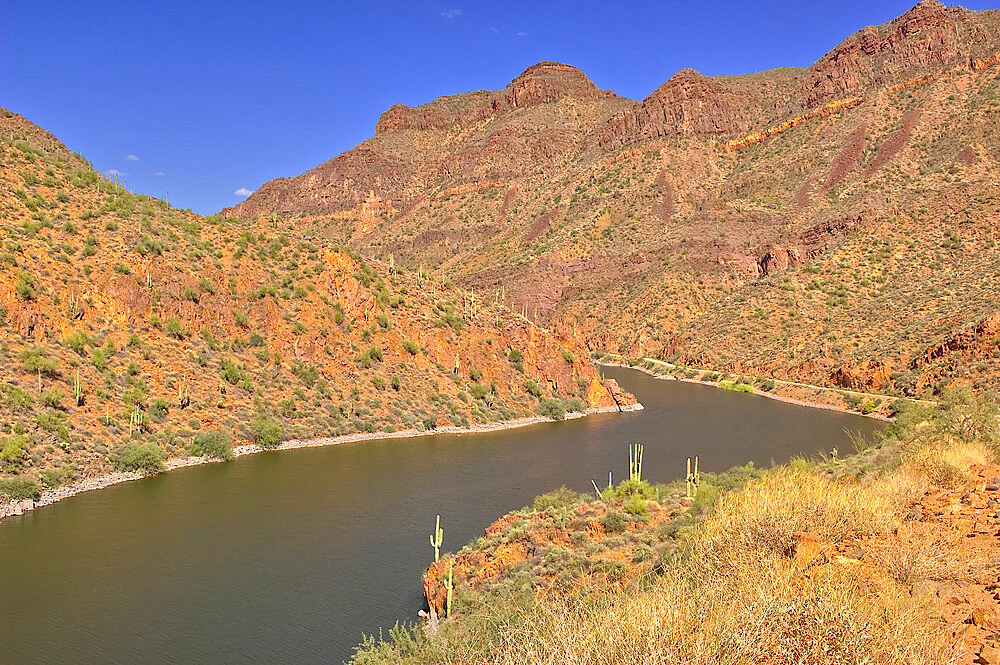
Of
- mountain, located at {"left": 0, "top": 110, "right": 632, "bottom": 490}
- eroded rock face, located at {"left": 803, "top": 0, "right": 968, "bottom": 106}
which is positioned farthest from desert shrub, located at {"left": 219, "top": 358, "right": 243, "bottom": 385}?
eroded rock face, located at {"left": 803, "top": 0, "right": 968, "bottom": 106}

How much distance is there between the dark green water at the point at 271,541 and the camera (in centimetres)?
1536

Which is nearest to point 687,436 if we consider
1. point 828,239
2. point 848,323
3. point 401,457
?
point 401,457

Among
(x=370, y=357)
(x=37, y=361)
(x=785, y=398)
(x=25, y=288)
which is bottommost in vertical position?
(x=785, y=398)

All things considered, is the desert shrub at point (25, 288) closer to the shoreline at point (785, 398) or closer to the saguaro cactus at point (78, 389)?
the saguaro cactus at point (78, 389)

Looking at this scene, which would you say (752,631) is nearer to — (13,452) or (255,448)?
(13,452)

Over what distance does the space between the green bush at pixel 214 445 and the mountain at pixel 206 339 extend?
9 cm

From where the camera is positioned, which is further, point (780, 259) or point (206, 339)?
point (780, 259)

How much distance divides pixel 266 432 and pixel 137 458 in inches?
257

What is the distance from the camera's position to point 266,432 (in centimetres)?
3406

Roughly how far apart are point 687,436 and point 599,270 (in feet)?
198

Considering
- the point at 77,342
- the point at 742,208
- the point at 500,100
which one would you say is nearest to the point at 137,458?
the point at 77,342

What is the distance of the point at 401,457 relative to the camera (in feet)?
108

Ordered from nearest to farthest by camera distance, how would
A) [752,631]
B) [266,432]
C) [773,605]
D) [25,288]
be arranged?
[752,631] < [773,605] < [25,288] < [266,432]

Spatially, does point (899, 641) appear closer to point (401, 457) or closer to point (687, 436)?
point (401, 457)
